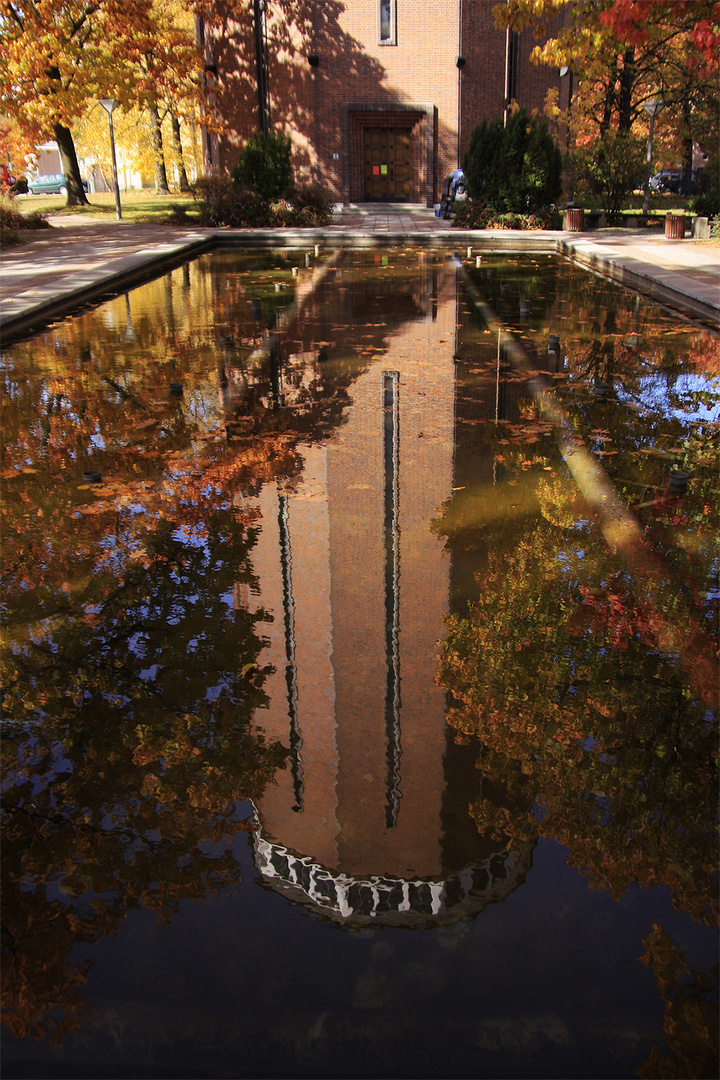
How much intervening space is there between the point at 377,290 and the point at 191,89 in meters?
21.7

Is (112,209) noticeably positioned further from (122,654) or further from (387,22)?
(122,654)

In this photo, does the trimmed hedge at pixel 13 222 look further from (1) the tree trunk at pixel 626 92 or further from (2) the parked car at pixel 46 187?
(2) the parked car at pixel 46 187

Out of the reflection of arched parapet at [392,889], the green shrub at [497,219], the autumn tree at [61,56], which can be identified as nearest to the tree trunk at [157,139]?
the autumn tree at [61,56]

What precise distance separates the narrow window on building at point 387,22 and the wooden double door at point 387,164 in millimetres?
3345

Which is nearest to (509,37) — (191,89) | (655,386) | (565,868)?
(191,89)

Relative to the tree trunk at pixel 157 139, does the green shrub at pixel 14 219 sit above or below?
below

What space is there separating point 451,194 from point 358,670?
32530 millimetres

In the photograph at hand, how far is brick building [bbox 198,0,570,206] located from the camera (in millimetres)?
35312

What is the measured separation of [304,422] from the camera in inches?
312

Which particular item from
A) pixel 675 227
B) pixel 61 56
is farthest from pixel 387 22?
pixel 675 227

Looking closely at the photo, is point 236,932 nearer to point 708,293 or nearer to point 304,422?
point 304,422

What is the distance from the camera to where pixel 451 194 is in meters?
33.3

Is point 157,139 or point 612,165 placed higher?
point 157,139

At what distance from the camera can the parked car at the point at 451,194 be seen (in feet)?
108
